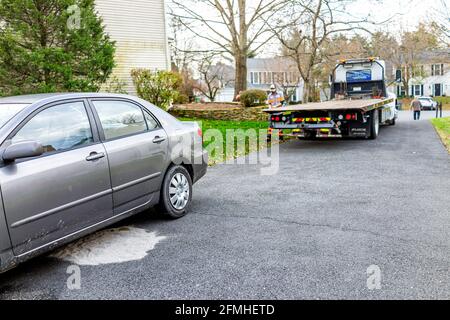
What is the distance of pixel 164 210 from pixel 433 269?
2.89 m

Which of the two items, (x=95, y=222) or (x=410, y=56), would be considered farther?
(x=410, y=56)

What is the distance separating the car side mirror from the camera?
A: 317 cm

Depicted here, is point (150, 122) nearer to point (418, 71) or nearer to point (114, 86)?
point (114, 86)

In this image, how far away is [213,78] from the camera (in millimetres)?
43438

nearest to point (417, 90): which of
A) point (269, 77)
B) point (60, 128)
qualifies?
point (269, 77)

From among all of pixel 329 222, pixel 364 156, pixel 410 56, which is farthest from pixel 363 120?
pixel 410 56

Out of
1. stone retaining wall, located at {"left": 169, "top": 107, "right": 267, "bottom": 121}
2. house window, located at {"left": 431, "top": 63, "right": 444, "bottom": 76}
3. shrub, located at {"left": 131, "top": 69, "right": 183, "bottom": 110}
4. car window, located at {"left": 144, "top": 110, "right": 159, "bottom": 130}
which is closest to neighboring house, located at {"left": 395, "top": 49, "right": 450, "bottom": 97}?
house window, located at {"left": 431, "top": 63, "right": 444, "bottom": 76}

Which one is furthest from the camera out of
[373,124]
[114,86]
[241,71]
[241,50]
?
[241,71]

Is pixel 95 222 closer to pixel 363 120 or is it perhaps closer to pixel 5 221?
pixel 5 221

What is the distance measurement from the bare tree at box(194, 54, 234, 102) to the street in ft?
110

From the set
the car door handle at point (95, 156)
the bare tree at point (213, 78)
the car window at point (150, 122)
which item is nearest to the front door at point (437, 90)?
the bare tree at point (213, 78)

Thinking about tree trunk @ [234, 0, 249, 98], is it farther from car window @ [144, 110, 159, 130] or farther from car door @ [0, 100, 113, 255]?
car door @ [0, 100, 113, 255]

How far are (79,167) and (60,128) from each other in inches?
16.4

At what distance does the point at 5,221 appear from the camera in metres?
3.11
